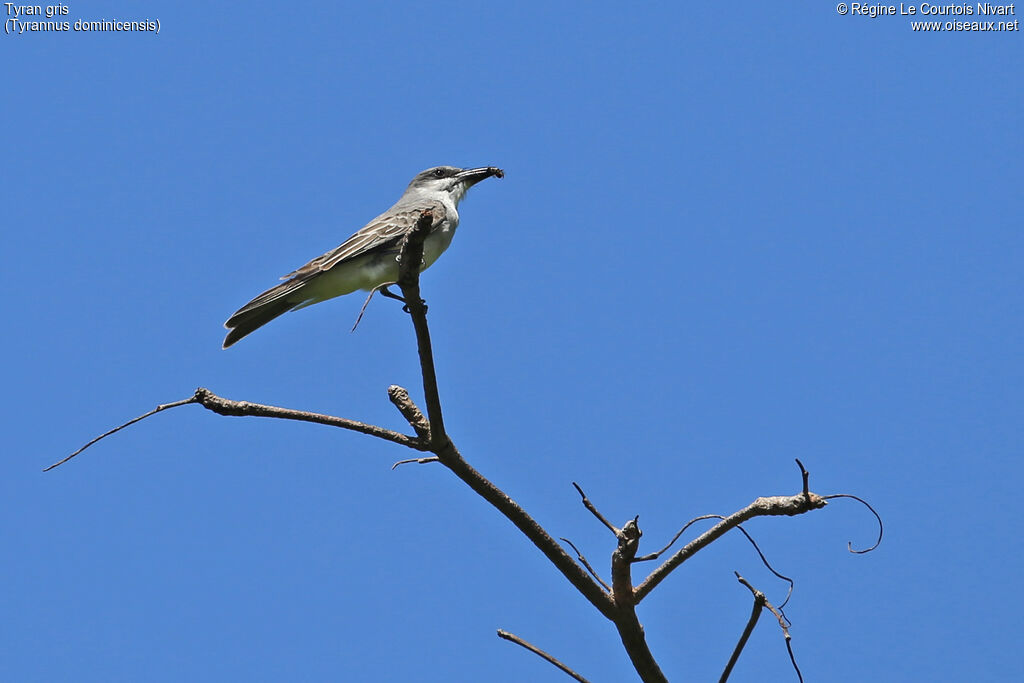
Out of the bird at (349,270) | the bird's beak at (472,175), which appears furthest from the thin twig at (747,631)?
the bird's beak at (472,175)

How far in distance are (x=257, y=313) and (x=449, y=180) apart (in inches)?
101

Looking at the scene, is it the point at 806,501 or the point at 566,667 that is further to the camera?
the point at 566,667

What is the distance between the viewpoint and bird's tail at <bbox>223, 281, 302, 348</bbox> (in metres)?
6.64

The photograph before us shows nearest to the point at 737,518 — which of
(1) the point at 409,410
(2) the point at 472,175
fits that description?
(1) the point at 409,410

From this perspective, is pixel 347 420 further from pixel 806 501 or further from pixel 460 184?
pixel 460 184

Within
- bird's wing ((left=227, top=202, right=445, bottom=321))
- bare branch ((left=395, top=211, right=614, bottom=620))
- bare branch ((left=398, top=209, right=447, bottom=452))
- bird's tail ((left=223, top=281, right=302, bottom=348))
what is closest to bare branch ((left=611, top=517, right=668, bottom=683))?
bare branch ((left=395, top=211, right=614, bottom=620))

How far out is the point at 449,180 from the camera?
8484 millimetres

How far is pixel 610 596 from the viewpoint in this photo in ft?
13.4

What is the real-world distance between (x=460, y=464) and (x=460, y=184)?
4.74 m

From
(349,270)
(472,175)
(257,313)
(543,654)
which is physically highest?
(472,175)

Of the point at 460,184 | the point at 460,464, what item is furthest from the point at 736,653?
the point at 460,184

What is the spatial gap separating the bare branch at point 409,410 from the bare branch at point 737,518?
47.4 inches

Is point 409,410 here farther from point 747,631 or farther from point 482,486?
point 747,631

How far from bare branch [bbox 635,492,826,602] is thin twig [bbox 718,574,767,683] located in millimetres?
308
